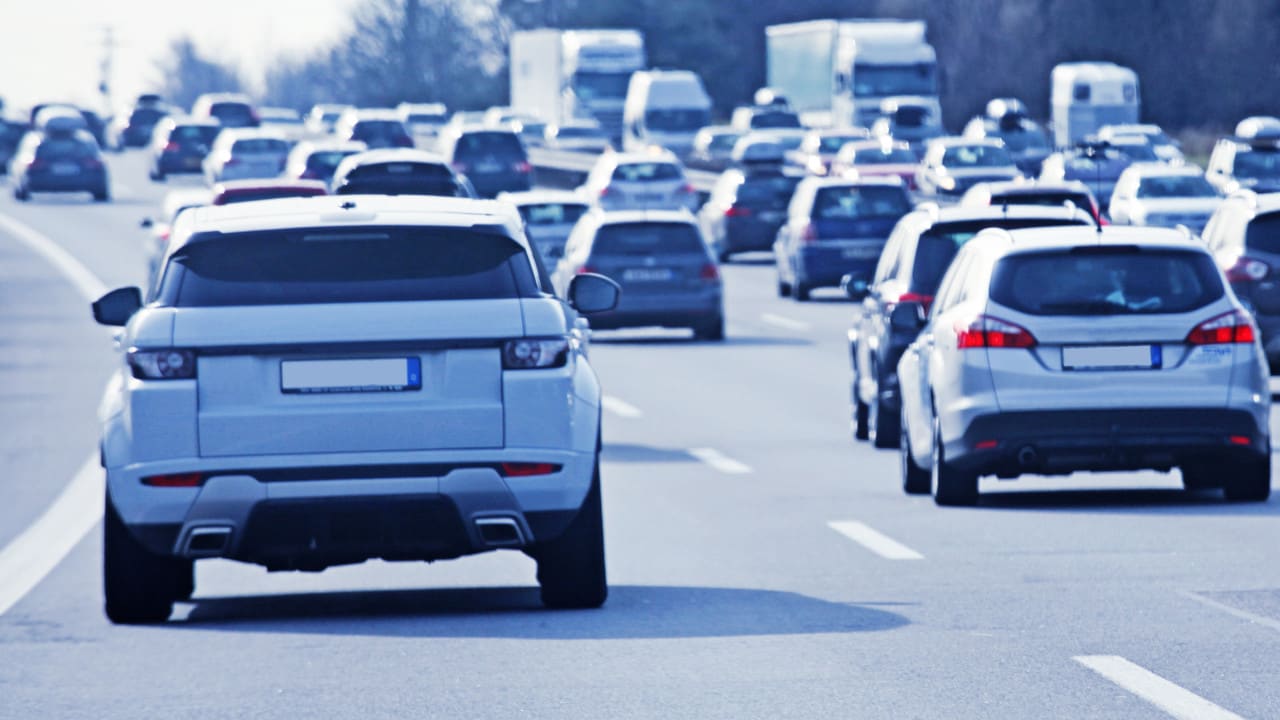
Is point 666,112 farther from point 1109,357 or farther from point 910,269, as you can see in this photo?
point 1109,357

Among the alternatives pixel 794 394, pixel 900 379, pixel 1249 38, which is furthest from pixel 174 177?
pixel 900 379

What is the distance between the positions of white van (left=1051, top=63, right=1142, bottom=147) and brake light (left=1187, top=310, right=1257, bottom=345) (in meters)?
63.6

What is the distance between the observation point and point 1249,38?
103000 mm

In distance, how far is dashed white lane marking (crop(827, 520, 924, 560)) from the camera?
13.1 m

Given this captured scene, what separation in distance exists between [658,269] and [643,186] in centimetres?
1954

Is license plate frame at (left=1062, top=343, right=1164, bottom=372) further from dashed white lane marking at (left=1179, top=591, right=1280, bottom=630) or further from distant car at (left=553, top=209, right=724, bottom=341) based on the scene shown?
distant car at (left=553, top=209, right=724, bottom=341)

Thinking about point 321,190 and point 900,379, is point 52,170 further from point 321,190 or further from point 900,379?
point 900,379

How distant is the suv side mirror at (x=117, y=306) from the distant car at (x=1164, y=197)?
31368mm

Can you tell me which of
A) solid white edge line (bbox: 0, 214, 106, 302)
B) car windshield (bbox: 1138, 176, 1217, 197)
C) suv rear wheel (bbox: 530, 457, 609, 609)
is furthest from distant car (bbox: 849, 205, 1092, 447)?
car windshield (bbox: 1138, 176, 1217, 197)

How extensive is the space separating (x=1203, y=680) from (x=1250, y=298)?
14.3m

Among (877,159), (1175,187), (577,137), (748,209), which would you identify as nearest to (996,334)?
(1175,187)

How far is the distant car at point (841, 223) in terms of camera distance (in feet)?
124

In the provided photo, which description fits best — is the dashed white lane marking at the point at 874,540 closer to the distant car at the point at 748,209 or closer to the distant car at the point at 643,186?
the distant car at the point at 748,209

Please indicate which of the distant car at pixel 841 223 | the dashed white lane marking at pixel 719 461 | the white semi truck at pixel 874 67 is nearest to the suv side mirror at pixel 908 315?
the dashed white lane marking at pixel 719 461
